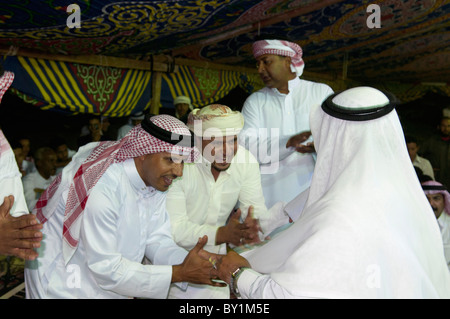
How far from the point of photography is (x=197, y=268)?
7.23 ft

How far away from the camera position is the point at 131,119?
254 inches

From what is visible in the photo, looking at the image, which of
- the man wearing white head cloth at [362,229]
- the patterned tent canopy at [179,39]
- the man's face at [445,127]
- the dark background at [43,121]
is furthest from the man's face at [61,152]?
the man's face at [445,127]

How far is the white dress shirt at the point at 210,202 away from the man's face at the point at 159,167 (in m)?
0.52

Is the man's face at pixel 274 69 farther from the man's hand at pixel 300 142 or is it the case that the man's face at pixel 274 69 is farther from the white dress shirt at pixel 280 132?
the man's hand at pixel 300 142

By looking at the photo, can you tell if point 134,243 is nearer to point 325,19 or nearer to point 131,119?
point 325,19

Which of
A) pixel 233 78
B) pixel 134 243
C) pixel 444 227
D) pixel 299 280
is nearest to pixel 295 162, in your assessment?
pixel 444 227

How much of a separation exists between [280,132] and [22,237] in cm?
257

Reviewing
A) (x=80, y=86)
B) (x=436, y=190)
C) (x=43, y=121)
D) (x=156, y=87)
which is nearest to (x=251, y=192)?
(x=436, y=190)

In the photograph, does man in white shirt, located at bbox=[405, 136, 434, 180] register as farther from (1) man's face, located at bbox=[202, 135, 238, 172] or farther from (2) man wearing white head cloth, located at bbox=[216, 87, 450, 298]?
(2) man wearing white head cloth, located at bbox=[216, 87, 450, 298]

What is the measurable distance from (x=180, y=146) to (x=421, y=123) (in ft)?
38.2

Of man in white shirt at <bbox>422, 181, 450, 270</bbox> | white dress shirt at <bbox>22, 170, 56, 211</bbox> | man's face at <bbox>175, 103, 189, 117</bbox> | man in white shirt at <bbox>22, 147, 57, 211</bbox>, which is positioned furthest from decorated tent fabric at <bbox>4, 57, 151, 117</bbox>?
man in white shirt at <bbox>422, 181, 450, 270</bbox>

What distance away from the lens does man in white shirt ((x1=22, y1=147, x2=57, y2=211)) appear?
494cm

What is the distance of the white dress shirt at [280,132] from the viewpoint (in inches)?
150

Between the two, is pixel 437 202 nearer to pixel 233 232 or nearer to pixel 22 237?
pixel 233 232
